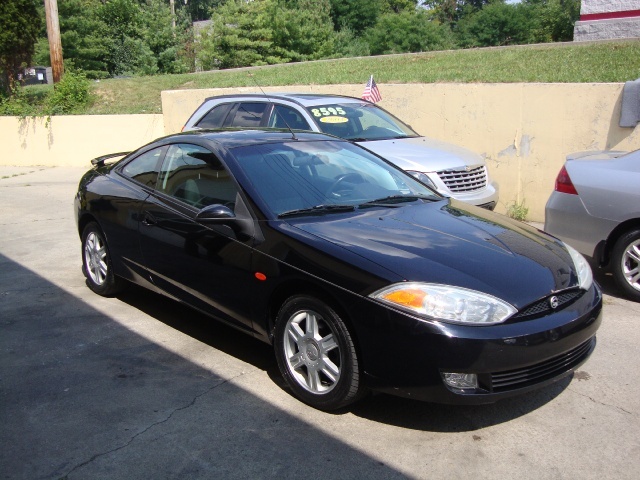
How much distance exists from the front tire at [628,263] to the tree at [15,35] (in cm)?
1946

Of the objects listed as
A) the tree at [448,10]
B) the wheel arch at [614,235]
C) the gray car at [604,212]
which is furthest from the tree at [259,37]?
the tree at [448,10]

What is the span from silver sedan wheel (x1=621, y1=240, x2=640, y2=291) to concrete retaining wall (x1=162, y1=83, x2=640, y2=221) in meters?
3.22

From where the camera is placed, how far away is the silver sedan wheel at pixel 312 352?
13.0ft

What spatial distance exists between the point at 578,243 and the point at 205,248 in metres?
3.57

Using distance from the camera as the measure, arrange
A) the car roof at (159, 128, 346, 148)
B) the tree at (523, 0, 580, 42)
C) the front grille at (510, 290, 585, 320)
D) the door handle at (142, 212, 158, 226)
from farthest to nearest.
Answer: the tree at (523, 0, 580, 42), the door handle at (142, 212, 158, 226), the car roof at (159, 128, 346, 148), the front grille at (510, 290, 585, 320)

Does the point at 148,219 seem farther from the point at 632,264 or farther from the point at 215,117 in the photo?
the point at 215,117

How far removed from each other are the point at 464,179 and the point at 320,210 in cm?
396

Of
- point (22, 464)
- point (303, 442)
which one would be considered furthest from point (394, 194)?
point (22, 464)

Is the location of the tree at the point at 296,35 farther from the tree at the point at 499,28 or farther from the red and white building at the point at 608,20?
the tree at the point at 499,28

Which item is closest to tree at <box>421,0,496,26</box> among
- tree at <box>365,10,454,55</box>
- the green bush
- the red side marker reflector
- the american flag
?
tree at <box>365,10,454,55</box>

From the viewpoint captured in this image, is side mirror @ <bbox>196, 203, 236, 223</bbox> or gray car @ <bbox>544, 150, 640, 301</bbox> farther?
gray car @ <bbox>544, 150, 640, 301</bbox>

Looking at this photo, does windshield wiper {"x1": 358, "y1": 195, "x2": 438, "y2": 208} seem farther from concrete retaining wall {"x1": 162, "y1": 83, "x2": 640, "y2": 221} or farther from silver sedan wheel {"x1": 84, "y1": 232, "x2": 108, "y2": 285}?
concrete retaining wall {"x1": 162, "y1": 83, "x2": 640, "y2": 221}

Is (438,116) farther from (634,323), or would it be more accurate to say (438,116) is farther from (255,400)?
Result: (255,400)

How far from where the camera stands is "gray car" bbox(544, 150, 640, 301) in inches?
241
